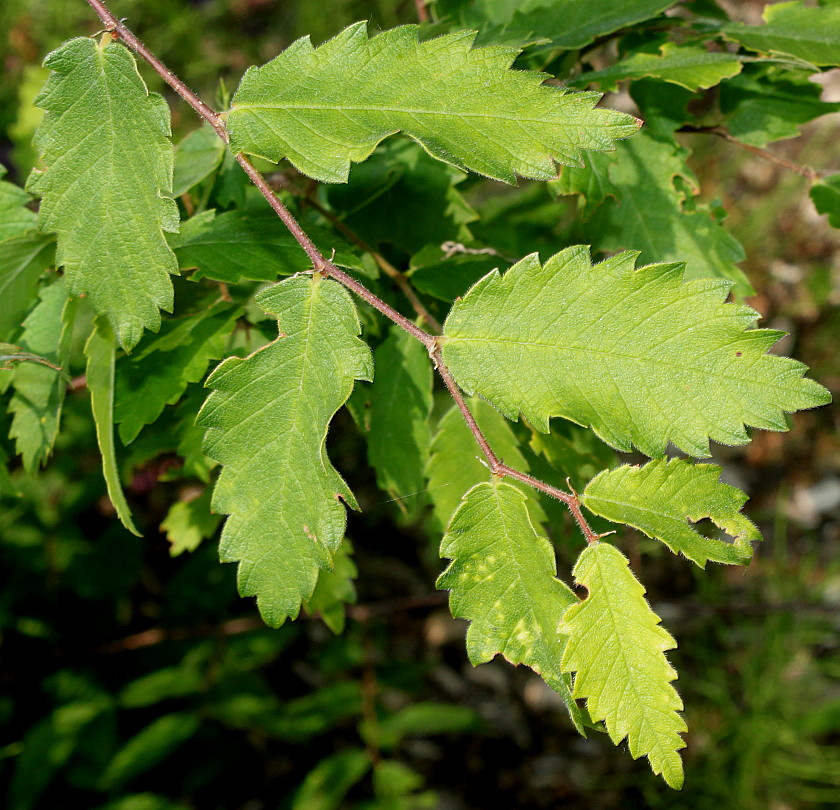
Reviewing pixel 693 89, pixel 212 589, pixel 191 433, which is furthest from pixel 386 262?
pixel 212 589

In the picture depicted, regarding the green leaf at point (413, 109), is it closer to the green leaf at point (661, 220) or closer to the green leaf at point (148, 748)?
the green leaf at point (661, 220)

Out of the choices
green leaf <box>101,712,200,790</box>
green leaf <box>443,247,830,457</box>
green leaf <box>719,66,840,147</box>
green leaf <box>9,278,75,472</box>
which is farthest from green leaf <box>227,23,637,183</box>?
green leaf <box>101,712,200,790</box>

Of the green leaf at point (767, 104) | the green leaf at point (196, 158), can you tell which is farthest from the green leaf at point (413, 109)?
the green leaf at point (767, 104)

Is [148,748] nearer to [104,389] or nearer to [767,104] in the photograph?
[104,389]

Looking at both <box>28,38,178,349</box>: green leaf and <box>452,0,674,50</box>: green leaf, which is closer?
<box>28,38,178,349</box>: green leaf

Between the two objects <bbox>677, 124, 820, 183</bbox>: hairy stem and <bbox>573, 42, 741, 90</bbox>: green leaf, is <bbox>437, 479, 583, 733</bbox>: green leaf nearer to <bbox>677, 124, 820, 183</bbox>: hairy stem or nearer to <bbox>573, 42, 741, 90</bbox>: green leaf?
<bbox>573, 42, 741, 90</bbox>: green leaf

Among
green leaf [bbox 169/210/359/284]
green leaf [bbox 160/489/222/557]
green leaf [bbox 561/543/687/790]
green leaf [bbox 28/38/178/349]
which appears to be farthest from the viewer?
green leaf [bbox 160/489/222/557]
